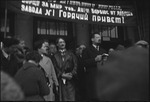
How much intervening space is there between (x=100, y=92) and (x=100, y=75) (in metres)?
0.08

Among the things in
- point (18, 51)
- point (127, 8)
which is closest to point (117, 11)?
point (127, 8)

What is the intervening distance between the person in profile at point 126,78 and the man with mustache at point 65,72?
178 inches

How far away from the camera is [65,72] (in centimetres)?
569

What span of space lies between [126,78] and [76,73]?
4726 mm

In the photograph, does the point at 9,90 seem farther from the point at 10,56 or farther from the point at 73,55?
the point at 73,55

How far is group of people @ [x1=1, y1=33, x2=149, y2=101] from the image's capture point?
1.05 meters

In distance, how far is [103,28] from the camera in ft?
33.0

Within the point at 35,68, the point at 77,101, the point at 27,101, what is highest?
the point at 35,68

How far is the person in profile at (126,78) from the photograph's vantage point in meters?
1.04

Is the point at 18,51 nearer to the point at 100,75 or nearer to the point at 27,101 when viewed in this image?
the point at 27,101

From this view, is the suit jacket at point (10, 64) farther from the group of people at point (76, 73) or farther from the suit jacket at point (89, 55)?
the suit jacket at point (89, 55)

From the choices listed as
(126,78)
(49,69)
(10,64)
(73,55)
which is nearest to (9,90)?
(126,78)

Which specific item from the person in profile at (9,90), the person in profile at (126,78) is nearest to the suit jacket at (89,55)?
the person in profile at (9,90)

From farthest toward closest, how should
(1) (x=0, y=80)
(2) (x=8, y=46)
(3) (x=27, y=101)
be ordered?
1. (2) (x=8, y=46)
2. (3) (x=27, y=101)
3. (1) (x=0, y=80)
